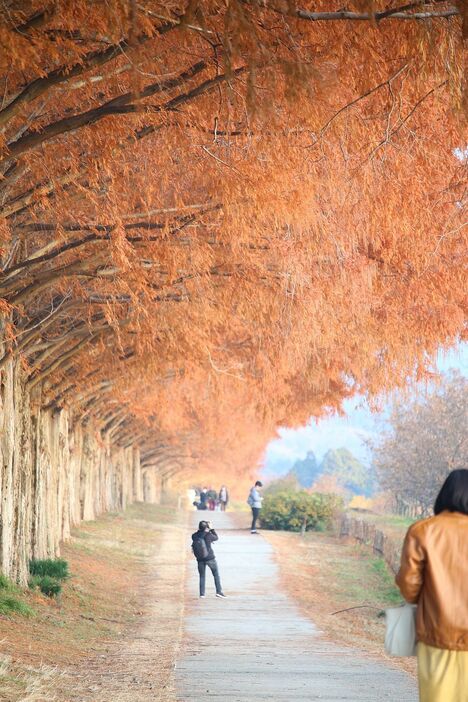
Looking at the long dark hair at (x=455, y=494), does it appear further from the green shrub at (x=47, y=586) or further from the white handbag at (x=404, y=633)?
the green shrub at (x=47, y=586)

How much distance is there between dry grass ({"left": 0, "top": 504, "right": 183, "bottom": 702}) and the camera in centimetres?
1079

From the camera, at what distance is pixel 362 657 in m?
12.9

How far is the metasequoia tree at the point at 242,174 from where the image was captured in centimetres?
667

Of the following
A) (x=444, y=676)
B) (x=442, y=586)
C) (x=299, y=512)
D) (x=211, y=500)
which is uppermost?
(x=211, y=500)

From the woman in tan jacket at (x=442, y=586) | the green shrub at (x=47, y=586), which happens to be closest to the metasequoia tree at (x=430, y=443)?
the green shrub at (x=47, y=586)

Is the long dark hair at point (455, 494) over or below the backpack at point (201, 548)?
over

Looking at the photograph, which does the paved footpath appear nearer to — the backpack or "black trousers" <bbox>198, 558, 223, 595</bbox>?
"black trousers" <bbox>198, 558, 223, 595</bbox>

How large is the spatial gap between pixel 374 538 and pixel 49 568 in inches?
599

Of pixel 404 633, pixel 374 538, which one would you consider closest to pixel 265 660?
pixel 404 633

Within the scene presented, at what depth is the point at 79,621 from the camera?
16.2m

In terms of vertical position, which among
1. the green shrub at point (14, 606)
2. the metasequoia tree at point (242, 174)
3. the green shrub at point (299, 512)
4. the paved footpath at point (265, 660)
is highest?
the metasequoia tree at point (242, 174)

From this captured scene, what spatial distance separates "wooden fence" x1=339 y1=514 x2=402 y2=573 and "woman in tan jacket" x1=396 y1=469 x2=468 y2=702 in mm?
20684

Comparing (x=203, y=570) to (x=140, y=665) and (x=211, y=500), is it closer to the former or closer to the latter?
(x=140, y=665)

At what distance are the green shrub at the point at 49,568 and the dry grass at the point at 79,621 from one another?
0.26 metres
